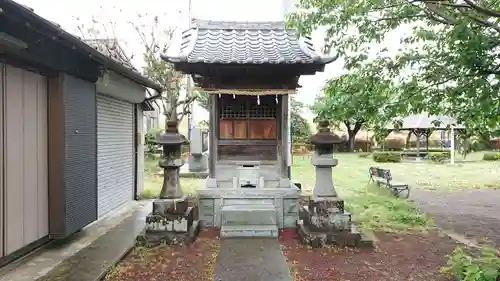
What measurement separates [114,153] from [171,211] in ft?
11.3

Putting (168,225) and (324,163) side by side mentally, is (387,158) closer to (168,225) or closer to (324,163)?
(324,163)

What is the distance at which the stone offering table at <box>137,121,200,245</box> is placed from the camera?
7164mm

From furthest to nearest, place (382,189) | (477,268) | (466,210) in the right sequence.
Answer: (382,189) → (466,210) → (477,268)

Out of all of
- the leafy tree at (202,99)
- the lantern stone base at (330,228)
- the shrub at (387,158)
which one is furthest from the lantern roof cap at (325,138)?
the shrub at (387,158)

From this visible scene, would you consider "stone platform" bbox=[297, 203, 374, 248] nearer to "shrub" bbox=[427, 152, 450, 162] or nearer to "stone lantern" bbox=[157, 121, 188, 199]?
"stone lantern" bbox=[157, 121, 188, 199]

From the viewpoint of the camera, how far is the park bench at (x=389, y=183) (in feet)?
42.5

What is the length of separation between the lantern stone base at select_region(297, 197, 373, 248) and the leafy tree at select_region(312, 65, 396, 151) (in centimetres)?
178

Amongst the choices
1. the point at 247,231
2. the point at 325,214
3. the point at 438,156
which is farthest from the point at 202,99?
the point at 325,214

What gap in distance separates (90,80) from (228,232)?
147 inches

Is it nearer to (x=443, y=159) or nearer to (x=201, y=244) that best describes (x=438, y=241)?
(x=201, y=244)

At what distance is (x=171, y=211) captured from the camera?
7402 mm

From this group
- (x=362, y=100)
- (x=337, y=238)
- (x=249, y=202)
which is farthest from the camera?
(x=249, y=202)

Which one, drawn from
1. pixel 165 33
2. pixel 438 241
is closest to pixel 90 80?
pixel 438 241

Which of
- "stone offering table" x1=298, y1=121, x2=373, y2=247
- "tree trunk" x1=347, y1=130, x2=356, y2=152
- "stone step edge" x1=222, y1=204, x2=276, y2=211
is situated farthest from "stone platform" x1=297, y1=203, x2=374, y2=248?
"tree trunk" x1=347, y1=130, x2=356, y2=152
